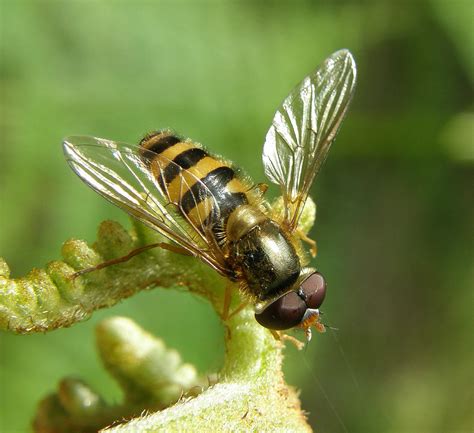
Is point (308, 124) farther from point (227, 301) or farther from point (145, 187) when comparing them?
point (227, 301)

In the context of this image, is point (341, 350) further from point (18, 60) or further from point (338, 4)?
point (18, 60)

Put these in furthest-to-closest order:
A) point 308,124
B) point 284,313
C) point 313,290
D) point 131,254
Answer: point 308,124, point 313,290, point 284,313, point 131,254

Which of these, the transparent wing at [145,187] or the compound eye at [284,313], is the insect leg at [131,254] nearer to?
the transparent wing at [145,187]

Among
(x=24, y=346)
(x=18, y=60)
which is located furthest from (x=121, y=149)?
(x=18, y=60)

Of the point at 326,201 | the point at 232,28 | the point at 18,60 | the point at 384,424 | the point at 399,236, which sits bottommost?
the point at 384,424

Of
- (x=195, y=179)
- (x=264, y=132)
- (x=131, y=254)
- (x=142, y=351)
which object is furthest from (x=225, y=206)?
(x=264, y=132)

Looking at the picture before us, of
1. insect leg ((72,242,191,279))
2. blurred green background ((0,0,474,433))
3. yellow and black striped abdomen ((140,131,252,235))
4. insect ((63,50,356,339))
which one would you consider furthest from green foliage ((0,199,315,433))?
blurred green background ((0,0,474,433))
